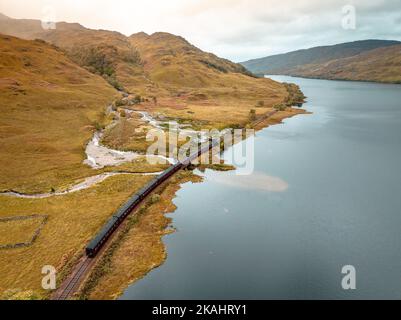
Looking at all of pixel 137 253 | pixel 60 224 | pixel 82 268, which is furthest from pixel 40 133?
pixel 82 268

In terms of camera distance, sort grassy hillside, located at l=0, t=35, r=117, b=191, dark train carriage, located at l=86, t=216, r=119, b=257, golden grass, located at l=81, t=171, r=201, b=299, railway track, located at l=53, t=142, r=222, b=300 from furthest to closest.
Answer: grassy hillside, located at l=0, t=35, r=117, b=191, dark train carriage, located at l=86, t=216, r=119, b=257, golden grass, located at l=81, t=171, r=201, b=299, railway track, located at l=53, t=142, r=222, b=300

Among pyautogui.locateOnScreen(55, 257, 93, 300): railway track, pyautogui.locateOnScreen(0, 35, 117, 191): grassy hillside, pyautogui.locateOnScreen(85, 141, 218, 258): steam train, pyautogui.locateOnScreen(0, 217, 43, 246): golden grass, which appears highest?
pyautogui.locateOnScreen(0, 35, 117, 191): grassy hillside

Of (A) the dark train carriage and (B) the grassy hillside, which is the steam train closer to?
(A) the dark train carriage

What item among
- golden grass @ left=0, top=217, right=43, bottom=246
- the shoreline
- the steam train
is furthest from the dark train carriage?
golden grass @ left=0, top=217, right=43, bottom=246

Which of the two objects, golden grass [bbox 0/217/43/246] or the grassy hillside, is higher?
the grassy hillside

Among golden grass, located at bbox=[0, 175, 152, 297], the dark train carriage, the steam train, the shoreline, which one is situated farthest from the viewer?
the steam train

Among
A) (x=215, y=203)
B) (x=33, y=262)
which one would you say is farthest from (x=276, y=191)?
(x=33, y=262)

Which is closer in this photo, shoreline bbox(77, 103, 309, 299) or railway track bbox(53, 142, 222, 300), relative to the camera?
railway track bbox(53, 142, 222, 300)
